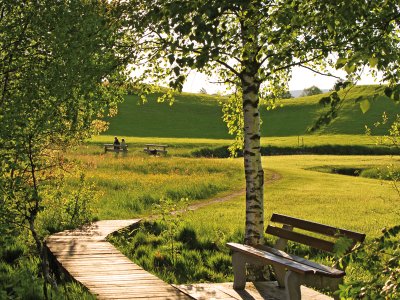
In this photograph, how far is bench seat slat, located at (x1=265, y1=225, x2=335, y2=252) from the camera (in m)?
8.39

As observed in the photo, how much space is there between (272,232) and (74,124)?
406 cm

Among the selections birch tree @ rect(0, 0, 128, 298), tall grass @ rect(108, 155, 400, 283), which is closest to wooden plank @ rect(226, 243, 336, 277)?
tall grass @ rect(108, 155, 400, 283)

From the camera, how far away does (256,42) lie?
8898 mm

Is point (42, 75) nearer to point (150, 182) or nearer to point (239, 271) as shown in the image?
point (239, 271)

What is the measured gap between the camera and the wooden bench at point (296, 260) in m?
7.64

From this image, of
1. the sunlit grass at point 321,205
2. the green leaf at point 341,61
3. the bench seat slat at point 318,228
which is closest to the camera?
the green leaf at point 341,61

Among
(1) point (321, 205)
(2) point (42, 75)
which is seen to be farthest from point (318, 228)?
(1) point (321, 205)

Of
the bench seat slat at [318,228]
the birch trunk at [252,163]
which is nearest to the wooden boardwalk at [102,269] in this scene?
the bench seat slat at [318,228]

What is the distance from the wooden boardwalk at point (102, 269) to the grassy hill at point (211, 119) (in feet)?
255

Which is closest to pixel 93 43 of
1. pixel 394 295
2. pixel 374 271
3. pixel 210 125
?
pixel 374 271

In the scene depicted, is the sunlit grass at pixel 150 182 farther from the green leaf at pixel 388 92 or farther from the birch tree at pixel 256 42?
the green leaf at pixel 388 92

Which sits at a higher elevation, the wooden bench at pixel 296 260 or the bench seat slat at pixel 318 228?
the bench seat slat at pixel 318 228

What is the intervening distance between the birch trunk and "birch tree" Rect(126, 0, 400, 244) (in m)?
0.02

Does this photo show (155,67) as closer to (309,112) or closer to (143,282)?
(143,282)
